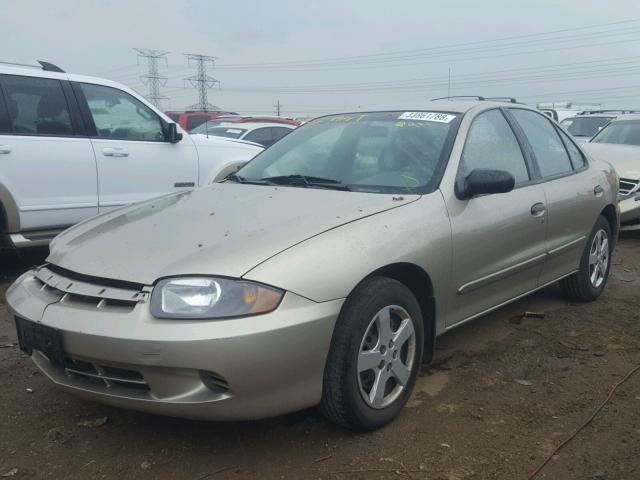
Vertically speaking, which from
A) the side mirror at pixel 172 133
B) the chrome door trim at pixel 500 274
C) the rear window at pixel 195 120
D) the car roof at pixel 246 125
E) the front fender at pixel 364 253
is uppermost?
the rear window at pixel 195 120

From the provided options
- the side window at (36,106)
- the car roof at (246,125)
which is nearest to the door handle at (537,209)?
the side window at (36,106)

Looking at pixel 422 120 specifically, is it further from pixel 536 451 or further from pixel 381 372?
pixel 536 451

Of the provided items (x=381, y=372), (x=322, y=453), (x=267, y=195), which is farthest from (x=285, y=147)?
(x=322, y=453)

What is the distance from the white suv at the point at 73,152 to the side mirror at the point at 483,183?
3492 millimetres

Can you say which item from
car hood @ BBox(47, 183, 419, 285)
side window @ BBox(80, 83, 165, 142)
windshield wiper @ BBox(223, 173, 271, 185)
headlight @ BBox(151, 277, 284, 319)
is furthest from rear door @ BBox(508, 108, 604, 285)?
side window @ BBox(80, 83, 165, 142)

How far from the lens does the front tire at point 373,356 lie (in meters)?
2.69

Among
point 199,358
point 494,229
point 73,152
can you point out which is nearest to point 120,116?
point 73,152

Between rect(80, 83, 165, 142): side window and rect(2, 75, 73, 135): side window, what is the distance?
0.26 meters

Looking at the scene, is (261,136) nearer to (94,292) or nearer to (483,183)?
(483,183)

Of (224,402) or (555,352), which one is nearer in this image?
(224,402)

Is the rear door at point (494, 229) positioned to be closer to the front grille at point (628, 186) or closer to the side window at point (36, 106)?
the side window at point (36, 106)

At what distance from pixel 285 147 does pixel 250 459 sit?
212 centimetres

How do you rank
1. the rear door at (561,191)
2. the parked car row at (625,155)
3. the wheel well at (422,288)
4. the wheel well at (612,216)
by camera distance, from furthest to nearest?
the parked car row at (625,155), the wheel well at (612,216), the rear door at (561,191), the wheel well at (422,288)

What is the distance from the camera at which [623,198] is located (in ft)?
25.2
